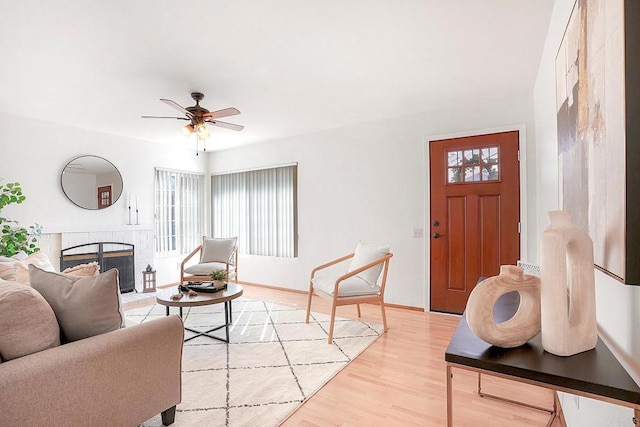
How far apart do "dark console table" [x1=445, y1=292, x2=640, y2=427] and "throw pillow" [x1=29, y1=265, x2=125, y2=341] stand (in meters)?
1.52

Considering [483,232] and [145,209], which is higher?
[145,209]

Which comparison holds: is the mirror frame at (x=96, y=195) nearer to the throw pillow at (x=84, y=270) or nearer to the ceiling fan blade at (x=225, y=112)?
the ceiling fan blade at (x=225, y=112)

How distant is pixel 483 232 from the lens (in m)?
3.63

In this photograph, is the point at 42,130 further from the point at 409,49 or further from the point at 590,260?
the point at 590,260

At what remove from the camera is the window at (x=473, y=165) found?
11.8ft

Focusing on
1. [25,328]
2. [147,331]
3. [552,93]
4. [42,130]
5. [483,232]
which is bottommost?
[147,331]

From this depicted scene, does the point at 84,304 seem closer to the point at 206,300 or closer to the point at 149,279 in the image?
the point at 206,300

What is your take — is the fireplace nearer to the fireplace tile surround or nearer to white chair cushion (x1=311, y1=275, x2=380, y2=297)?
the fireplace tile surround

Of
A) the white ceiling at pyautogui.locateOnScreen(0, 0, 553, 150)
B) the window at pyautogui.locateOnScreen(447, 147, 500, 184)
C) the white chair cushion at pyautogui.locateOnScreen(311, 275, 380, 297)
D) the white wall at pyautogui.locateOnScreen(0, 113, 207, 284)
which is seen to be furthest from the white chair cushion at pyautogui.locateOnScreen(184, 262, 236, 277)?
the window at pyautogui.locateOnScreen(447, 147, 500, 184)

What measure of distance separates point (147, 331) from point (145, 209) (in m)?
4.08

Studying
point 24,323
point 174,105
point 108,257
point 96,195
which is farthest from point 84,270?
point 96,195

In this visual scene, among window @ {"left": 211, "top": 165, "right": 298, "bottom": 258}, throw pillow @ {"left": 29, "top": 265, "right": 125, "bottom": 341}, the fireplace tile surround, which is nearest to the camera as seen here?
throw pillow @ {"left": 29, "top": 265, "right": 125, "bottom": 341}

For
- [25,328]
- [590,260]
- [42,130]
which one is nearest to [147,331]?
[25,328]

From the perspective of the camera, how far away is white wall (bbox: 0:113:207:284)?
12.9 ft
